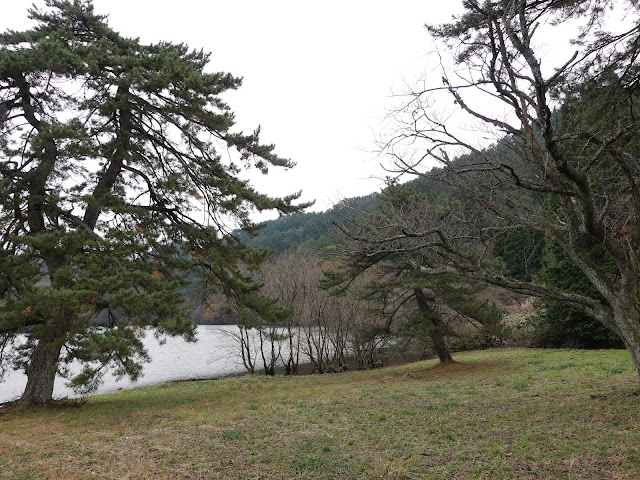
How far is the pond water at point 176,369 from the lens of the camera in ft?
64.3

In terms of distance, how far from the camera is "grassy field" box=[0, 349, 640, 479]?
433 cm

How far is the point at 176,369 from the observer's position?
25375mm

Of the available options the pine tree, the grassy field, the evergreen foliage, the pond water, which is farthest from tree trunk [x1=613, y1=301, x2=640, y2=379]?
the pond water

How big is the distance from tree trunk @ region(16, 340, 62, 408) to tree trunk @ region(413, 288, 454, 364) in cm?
1057

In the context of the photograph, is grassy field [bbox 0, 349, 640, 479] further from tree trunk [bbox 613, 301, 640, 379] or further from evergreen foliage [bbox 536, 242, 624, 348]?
evergreen foliage [bbox 536, 242, 624, 348]

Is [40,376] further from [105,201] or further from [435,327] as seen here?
[435,327]

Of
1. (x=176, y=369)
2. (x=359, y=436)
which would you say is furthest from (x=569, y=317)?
(x=176, y=369)

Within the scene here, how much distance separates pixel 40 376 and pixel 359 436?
7.85 m

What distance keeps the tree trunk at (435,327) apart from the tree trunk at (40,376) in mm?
10567

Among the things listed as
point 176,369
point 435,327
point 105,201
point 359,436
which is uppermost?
point 105,201

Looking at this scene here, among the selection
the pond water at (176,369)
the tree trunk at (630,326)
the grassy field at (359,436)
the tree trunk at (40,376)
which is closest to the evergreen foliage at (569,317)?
the grassy field at (359,436)

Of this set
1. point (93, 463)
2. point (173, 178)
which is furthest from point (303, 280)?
point (93, 463)

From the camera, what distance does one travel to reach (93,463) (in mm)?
4938

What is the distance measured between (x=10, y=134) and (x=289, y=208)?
7.00 metres
